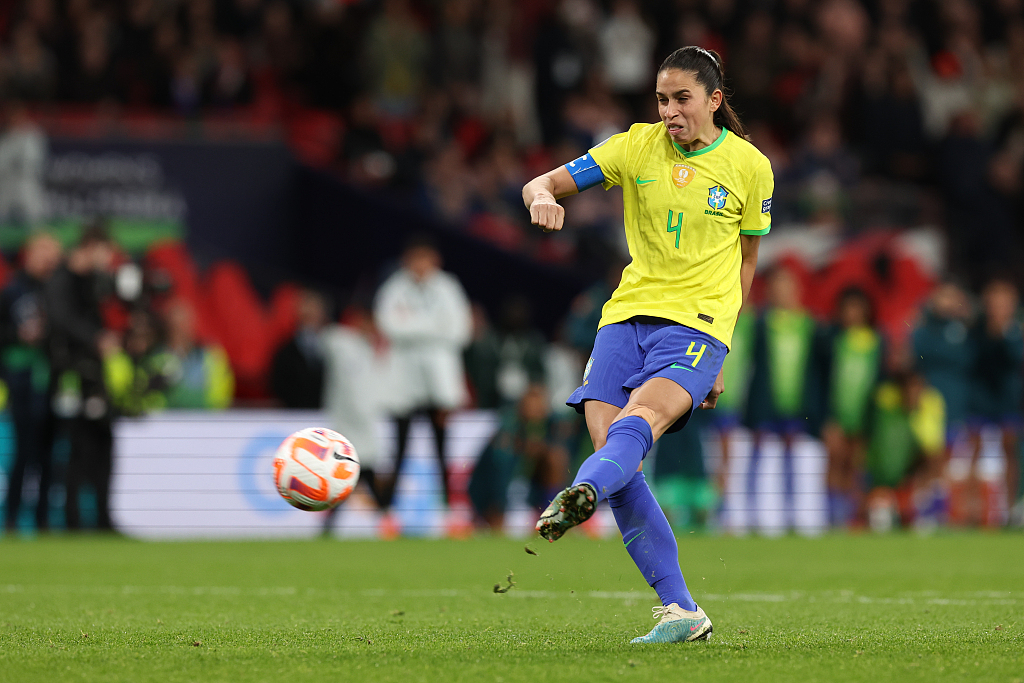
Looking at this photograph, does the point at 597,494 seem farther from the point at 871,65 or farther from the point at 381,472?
the point at 871,65

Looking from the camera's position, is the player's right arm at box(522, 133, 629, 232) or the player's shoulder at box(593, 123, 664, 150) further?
the player's shoulder at box(593, 123, 664, 150)

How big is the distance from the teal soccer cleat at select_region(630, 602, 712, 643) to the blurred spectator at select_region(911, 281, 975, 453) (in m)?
8.18

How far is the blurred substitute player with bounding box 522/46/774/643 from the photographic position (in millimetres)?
4840

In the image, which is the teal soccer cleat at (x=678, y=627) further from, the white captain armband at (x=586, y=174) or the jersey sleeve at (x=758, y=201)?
the white captain armband at (x=586, y=174)

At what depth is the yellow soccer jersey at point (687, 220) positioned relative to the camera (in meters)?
4.93

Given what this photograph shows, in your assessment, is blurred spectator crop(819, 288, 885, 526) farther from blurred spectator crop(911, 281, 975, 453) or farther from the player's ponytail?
the player's ponytail

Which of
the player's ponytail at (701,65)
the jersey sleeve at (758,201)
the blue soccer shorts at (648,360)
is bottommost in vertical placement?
the blue soccer shorts at (648,360)

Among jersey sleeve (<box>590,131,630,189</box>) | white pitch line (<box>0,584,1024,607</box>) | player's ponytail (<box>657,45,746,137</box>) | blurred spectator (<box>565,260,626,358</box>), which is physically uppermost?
player's ponytail (<box>657,45,746,137</box>)

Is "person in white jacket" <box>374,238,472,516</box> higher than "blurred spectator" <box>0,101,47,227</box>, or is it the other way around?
"blurred spectator" <box>0,101,47,227</box>

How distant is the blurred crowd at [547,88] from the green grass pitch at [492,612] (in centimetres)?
640

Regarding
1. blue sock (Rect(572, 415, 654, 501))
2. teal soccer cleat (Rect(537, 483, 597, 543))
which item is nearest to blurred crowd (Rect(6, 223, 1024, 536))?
blue sock (Rect(572, 415, 654, 501))

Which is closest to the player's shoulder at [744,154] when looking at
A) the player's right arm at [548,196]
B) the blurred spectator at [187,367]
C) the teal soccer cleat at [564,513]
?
the player's right arm at [548,196]

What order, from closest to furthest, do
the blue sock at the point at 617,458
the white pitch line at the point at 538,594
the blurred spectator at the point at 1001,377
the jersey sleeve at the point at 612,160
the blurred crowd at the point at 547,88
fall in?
the blue sock at the point at 617,458 < the jersey sleeve at the point at 612,160 < the white pitch line at the point at 538,594 < the blurred spectator at the point at 1001,377 < the blurred crowd at the point at 547,88

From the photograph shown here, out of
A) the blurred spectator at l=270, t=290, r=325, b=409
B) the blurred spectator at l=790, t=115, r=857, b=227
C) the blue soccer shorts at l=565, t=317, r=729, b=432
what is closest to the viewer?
the blue soccer shorts at l=565, t=317, r=729, b=432
